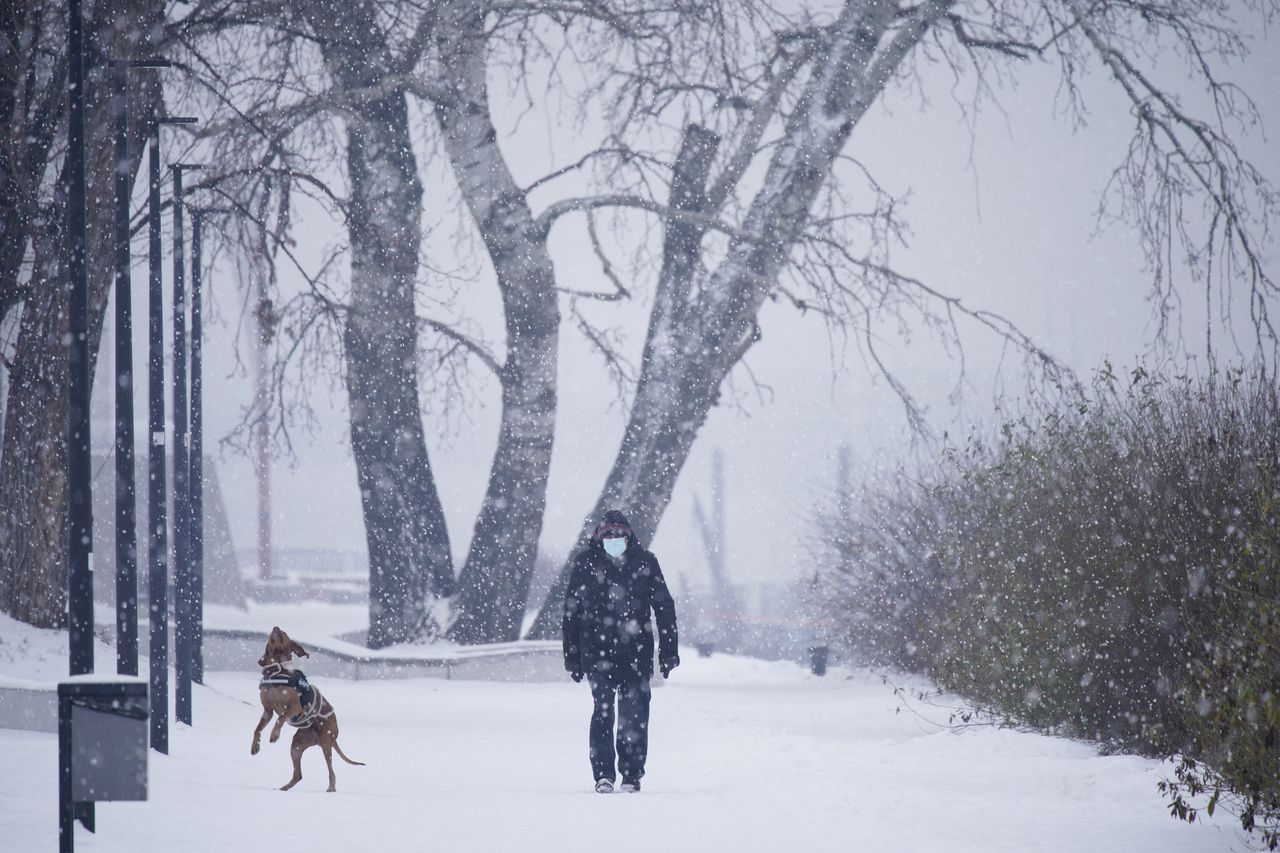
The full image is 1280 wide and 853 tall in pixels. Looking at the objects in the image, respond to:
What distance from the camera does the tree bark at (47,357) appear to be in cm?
1365

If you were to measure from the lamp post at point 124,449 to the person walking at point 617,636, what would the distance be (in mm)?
2891

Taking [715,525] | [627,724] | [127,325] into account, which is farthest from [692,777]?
[715,525]

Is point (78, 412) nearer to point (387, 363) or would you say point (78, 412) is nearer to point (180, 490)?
point (180, 490)

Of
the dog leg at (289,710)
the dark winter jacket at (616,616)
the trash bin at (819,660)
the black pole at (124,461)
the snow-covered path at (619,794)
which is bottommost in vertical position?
the trash bin at (819,660)

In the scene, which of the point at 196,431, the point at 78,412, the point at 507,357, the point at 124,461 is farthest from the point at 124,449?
the point at 507,357

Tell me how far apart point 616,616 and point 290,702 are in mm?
2188

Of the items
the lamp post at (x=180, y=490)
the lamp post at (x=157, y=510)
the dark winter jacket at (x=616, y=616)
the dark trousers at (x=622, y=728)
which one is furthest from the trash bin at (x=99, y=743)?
the lamp post at (x=180, y=490)

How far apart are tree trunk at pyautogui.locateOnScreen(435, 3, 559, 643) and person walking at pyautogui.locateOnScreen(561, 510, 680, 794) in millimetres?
10113

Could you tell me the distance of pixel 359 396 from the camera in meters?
18.9

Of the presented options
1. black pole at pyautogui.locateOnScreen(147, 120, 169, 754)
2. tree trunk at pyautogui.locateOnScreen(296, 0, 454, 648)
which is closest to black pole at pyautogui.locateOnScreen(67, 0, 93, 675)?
black pole at pyautogui.locateOnScreen(147, 120, 169, 754)

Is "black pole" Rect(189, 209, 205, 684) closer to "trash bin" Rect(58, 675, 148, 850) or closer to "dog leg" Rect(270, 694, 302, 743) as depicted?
"dog leg" Rect(270, 694, 302, 743)

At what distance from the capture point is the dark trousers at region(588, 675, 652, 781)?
8898 mm

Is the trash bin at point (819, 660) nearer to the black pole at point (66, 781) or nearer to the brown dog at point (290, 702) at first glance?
the brown dog at point (290, 702)

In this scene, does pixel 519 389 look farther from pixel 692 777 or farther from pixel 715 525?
pixel 715 525
